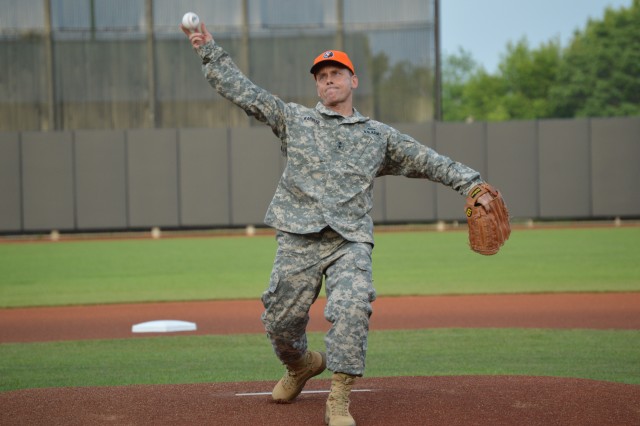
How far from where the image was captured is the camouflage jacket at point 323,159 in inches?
222

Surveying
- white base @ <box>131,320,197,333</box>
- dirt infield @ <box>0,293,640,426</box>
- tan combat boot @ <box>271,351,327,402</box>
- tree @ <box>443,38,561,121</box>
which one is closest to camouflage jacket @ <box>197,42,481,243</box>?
tan combat boot @ <box>271,351,327,402</box>

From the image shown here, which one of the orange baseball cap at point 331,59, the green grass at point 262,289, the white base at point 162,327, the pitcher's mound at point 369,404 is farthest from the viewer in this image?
the white base at point 162,327

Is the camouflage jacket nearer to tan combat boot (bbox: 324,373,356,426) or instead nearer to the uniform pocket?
the uniform pocket

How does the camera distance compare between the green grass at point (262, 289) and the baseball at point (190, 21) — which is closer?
the baseball at point (190, 21)

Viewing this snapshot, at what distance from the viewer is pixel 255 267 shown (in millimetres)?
18969

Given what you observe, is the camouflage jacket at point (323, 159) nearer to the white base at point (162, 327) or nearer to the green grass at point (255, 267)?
the white base at point (162, 327)

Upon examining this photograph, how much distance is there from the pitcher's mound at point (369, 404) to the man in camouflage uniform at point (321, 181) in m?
0.46

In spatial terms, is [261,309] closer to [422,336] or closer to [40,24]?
[422,336]

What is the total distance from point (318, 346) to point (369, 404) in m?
3.61

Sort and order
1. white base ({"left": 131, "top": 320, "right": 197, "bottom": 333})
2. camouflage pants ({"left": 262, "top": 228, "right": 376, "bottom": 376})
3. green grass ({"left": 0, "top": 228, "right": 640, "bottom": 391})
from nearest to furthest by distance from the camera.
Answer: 1. camouflage pants ({"left": 262, "top": 228, "right": 376, "bottom": 376})
2. green grass ({"left": 0, "top": 228, "right": 640, "bottom": 391})
3. white base ({"left": 131, "top": 320, "right": 197, "bottom": 333})

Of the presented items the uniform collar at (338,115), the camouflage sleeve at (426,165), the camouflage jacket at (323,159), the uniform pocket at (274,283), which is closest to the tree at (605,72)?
the camouflage sleeve at (426,165)

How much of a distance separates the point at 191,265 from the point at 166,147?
9.48m

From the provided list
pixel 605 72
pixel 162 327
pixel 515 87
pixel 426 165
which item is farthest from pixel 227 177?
pixel 515 87

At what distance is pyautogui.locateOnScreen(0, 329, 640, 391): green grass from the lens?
7.99 m
